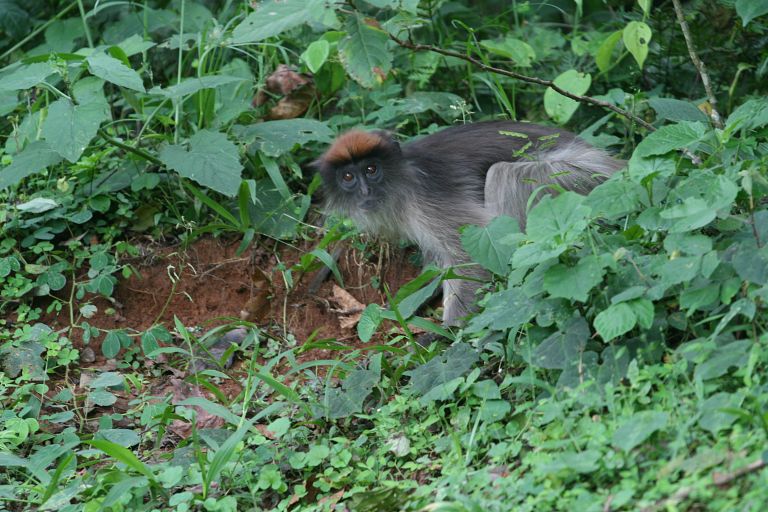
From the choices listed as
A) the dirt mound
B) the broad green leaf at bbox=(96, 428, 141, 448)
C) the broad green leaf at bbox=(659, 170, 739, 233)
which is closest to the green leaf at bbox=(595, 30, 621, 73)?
the dirt mound

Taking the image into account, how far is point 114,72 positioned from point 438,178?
6.67 ft

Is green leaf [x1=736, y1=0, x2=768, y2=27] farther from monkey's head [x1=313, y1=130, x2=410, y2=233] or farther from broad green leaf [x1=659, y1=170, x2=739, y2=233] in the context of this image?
monkey's head [x1=313, y1=130, x2=410, y2=233]

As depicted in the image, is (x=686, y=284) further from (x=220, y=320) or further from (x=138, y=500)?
(x=220, y=320)

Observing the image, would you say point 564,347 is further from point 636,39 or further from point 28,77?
point 28,77

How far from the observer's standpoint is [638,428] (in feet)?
11.2

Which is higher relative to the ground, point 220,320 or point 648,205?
point 648,205

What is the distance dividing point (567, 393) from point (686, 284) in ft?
2.10

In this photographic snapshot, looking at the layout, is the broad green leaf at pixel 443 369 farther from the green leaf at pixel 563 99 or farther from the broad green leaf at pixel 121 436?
the green leaf at pixel 563 99

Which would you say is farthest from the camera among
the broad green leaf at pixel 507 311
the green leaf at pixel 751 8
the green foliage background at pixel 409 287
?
the green leaf at pixel 751 8

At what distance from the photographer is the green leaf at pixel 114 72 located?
5.58m

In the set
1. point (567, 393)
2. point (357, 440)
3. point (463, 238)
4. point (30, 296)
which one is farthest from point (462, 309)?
point (30, 296)

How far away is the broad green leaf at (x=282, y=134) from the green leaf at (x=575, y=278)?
276cm

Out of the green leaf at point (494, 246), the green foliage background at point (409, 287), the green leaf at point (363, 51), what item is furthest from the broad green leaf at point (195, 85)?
the green leaf at point (494, 246)

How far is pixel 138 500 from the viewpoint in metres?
4.14
